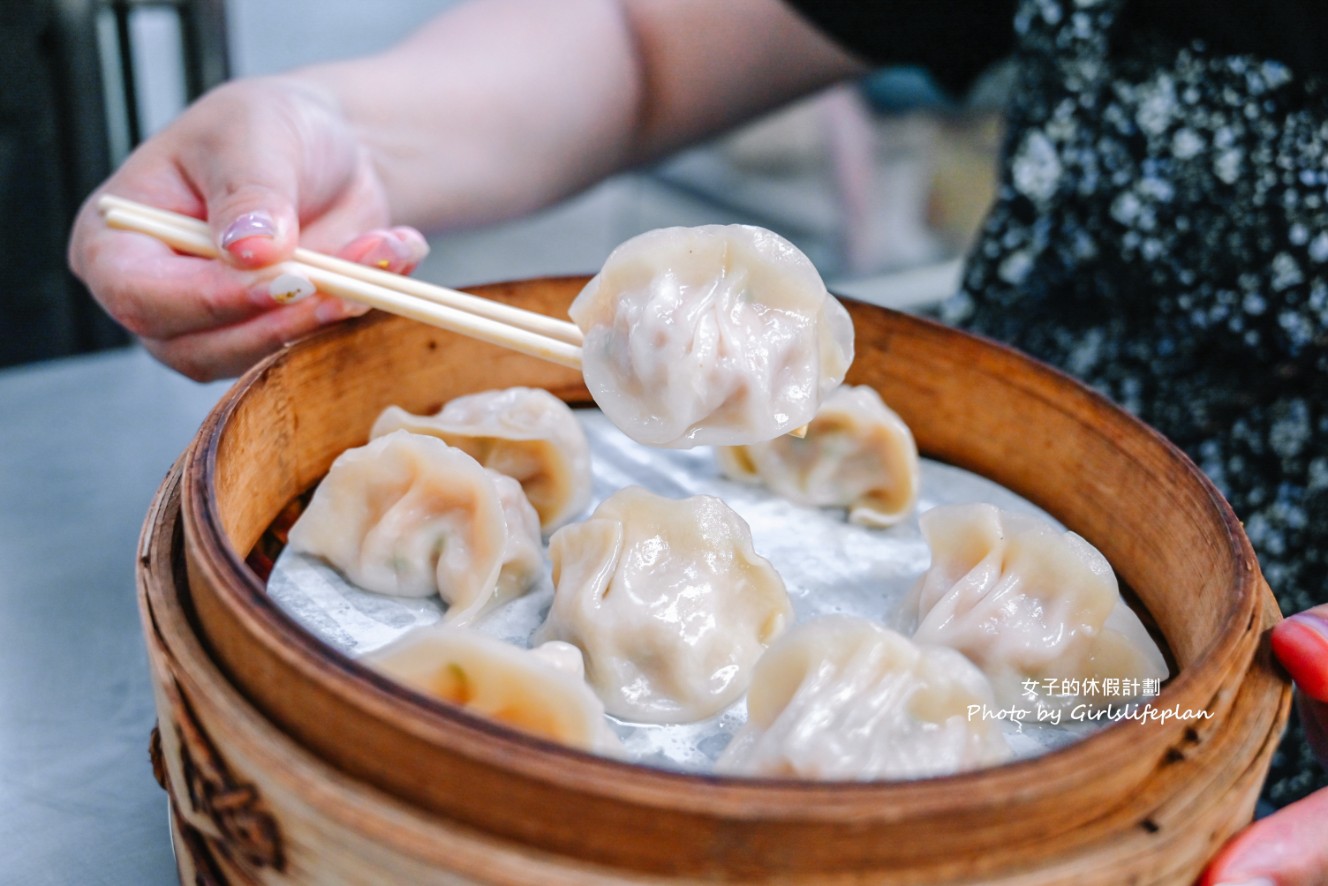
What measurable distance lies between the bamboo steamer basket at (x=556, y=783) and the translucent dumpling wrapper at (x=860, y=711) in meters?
0.23

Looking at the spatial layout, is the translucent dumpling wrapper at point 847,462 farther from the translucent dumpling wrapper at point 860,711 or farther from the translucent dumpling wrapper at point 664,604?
the translucent dumpling wrapper at point 860,711

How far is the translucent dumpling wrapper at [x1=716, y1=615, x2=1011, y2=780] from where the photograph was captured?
129 centimetres

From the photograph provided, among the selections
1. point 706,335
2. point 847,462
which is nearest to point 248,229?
point 706,335

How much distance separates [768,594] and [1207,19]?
4.89 feet

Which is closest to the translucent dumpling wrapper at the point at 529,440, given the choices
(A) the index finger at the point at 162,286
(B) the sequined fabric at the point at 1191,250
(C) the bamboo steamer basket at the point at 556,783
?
(A) the index finger at the point at 162,286

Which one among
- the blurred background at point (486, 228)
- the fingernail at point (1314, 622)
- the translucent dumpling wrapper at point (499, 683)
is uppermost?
the fingernail at point (1314, 622)

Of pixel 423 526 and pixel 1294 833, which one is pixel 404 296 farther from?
pixel 1294 833

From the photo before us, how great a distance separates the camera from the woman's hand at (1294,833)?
1185 mm

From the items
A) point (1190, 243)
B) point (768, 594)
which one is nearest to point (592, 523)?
point (768, 594)

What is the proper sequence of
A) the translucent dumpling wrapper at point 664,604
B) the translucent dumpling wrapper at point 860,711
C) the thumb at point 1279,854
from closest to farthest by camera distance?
the thumb at point 1279,854, the translucent dumpling wrapper at point 860,711, the translucent dumpling wrapper at point 664,604

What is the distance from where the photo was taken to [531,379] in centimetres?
223

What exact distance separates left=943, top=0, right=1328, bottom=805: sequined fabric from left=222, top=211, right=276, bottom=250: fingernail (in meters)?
1.61

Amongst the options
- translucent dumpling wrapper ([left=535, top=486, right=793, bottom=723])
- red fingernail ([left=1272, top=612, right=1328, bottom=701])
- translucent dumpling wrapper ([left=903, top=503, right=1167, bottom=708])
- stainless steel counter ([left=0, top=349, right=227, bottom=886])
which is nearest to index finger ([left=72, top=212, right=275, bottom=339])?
stainless steel counter ([left=0, top=349, right=227, bottom=886])

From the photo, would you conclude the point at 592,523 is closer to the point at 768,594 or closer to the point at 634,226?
the point at 768,594
